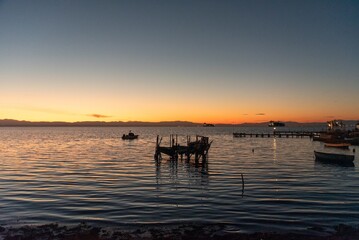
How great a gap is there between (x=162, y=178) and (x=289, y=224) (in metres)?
20.1

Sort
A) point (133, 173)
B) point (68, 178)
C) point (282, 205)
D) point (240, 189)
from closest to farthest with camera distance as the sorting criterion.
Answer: point (282, 205), point (240, 189), point (68, 178), point (133, 173)

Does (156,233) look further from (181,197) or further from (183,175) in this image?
(183,175)

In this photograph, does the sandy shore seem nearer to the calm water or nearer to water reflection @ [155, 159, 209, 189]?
the calm water

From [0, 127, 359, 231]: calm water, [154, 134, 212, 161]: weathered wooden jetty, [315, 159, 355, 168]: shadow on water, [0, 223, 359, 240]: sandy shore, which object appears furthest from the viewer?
[154, 134, 212, 161]: weathered wooden jetty

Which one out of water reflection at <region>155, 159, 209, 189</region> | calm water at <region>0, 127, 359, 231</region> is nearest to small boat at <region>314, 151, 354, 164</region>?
calm water at <region>0, 127, 359, 231</region>

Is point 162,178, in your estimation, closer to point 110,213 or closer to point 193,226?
point 110,213

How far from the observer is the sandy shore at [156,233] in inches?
643

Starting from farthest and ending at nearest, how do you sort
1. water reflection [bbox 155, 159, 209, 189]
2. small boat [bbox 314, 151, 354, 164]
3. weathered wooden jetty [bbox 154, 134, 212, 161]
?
weathered wooden jetty [bbox 154, 134, 212, 161] < small boat [bbox 314, 151, 354, 164] < water reflection [bbox 155, 159, 209, 189]

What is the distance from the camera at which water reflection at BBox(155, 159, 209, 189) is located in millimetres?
35219

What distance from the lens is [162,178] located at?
3800 cm

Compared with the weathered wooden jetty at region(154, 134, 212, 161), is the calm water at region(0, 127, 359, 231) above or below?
below

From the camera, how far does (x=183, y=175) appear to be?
4125cm

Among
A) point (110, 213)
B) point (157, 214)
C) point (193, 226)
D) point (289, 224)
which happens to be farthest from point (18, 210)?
point (289, 224)

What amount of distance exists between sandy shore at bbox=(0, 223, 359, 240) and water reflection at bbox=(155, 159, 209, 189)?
14.0 metres
